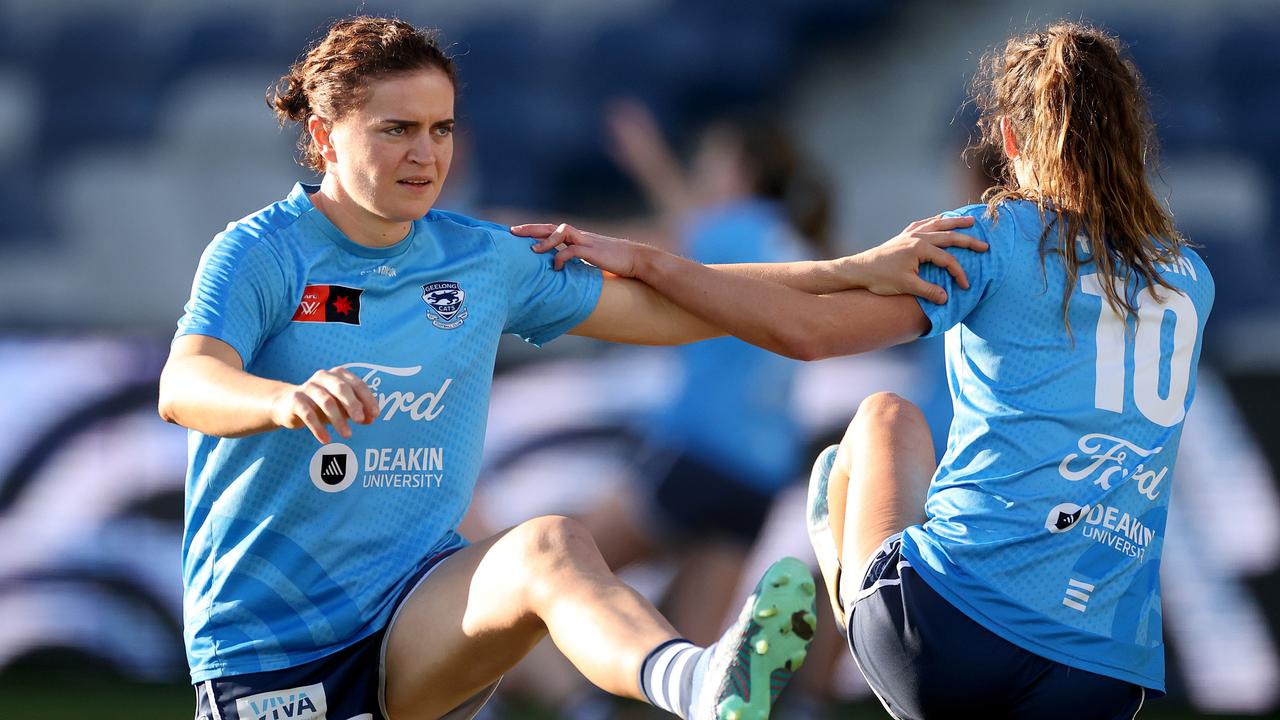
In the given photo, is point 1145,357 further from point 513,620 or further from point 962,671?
point 513,620

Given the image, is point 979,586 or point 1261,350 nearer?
point 979,586

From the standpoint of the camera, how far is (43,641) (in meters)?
6.44

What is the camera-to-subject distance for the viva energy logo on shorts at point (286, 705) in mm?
2975

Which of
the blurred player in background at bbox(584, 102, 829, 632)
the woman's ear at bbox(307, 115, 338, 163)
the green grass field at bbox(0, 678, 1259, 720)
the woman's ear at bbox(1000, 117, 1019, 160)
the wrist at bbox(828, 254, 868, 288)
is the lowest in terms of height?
the green grass field at bbox(0, 678, 1259, 720)

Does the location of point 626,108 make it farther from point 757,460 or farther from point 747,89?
point 757,460

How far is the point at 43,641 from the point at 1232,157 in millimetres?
5531

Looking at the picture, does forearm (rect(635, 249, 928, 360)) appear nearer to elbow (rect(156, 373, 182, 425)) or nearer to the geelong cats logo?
the geelong cats logo

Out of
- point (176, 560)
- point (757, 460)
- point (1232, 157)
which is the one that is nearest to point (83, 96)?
point (176, 560)

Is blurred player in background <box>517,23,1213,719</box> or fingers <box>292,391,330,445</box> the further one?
blurred player in background <box>517,23,1213,719</box>

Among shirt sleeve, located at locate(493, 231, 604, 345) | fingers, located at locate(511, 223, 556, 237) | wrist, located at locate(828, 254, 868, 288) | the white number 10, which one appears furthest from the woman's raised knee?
fingers, located at locate(511, 223, 556, 237)

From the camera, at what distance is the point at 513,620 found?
2.75 m

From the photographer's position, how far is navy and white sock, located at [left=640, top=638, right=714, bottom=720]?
2475 millimetres

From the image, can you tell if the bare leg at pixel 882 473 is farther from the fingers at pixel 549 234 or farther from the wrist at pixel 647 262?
the fingers at pixel 549 234

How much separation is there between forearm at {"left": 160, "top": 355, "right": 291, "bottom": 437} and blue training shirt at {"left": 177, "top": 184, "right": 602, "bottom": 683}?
18 centimetres
